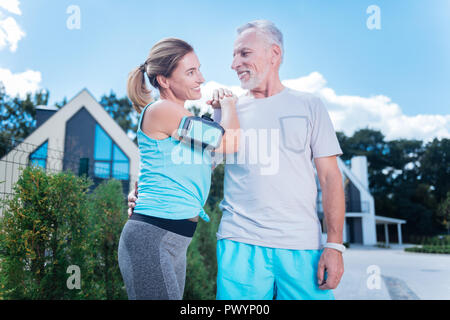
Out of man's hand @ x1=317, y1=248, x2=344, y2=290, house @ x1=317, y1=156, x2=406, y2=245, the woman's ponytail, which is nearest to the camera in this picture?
man's hand @ x1=317, y1=248, x2=344, y2=290

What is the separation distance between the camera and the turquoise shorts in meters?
1.27

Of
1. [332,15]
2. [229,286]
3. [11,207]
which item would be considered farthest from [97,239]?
[332,15]

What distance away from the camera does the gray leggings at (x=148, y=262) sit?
3.75 ft

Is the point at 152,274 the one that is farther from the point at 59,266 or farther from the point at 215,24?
the point at 59,266

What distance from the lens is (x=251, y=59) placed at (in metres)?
1.56

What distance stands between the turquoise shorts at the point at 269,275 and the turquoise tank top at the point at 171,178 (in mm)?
269

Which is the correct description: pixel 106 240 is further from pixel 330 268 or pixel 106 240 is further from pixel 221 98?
pixel 330 268

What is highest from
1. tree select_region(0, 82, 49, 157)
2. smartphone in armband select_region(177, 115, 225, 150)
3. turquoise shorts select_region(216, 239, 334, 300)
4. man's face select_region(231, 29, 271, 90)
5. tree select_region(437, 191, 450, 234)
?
tree select_region(0, 82, 49, 157)

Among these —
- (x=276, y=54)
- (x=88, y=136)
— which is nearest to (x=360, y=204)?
(x=276, y=54)

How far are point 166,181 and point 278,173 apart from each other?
1.55 ft

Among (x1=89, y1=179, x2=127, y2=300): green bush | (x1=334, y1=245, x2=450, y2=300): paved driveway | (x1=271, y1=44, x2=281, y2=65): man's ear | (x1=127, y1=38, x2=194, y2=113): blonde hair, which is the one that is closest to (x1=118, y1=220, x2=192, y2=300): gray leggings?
(x1=127, y1=38, x2=194, y2=113): blonde hair

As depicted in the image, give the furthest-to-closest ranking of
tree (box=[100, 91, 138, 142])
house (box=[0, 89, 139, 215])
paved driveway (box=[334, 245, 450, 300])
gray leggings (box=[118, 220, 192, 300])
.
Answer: tree (box=[100, 91, 138, 142]), house (box=[0, 89, 139, 215]), paved driveway (box=[334, 245, 450, 300]), gray leggings (box=[118, 220, 192, 300])

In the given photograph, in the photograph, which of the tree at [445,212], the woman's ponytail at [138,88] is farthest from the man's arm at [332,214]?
the tree at [445,212]

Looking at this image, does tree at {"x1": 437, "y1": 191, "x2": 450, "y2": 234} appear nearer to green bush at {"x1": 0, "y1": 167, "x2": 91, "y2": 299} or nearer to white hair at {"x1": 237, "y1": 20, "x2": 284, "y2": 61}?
white hair at {"x1": 237, "y1": 20, "x2": 284, "y2": 61}
